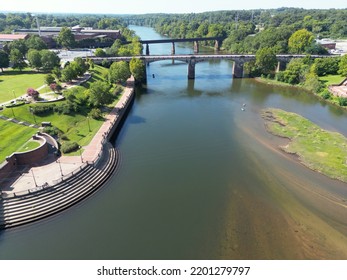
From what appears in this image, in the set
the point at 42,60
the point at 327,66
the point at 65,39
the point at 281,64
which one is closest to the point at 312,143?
the point at 327,66

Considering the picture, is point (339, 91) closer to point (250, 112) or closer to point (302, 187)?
point (250, 112)

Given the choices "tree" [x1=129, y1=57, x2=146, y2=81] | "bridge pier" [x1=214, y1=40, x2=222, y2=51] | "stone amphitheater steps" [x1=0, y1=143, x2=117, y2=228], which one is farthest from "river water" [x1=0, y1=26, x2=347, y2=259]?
"bridge pier" [x1=214, y1=40, x2=222, y2=51]

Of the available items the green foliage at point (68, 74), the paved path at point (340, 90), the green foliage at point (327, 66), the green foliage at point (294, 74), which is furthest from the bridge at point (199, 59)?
the green foliage at point (68, 74)

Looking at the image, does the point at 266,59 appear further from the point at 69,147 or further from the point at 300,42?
the point at 69,147

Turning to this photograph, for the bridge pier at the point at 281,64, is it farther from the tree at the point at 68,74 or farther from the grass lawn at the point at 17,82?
the grass lawn at the point at 17,82

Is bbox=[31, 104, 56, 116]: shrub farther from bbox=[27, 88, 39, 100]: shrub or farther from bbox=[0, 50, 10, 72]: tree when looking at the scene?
bbox=[0, 50, 10, 72]: tree

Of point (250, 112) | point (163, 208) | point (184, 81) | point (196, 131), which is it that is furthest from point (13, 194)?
point (184, 81)
